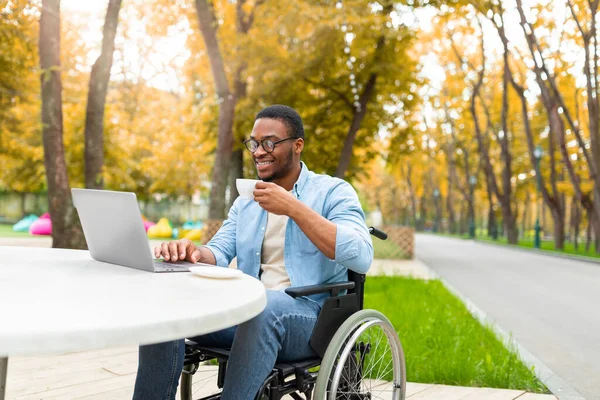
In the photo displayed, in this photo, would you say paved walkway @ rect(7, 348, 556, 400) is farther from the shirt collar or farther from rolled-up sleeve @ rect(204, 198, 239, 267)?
the shirt collar

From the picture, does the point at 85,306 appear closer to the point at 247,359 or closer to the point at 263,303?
the point at 263,303

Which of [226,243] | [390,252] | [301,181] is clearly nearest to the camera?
[301,181]

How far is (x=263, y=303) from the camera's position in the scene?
64.7 inches

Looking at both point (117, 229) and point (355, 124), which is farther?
point (355, 124)

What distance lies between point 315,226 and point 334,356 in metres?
0.49

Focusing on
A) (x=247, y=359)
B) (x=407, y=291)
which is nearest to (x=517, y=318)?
(x=407, y=291)

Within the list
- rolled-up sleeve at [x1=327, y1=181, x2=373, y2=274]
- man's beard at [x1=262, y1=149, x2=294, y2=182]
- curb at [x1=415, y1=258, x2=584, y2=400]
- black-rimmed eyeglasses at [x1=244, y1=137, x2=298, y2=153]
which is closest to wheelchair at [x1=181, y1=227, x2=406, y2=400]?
rolled-up sleeve at [x1=327, y1=181, x2=373, y2=274]

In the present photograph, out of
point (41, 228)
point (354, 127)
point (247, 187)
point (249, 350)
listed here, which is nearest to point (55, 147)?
point (247, 187)

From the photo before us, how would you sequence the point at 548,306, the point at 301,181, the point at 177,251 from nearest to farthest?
the point at 177,251, the point at 301,181, the point at 548,306

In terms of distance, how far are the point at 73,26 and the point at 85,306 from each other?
→ 12.2 metres

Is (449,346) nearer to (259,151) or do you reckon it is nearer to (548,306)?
(259,151)

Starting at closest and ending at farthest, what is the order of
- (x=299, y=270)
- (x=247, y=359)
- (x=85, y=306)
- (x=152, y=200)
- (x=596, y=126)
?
(x=85, y=306)
(x=247, y=359)
(x=299, y=270)
(x=596, y=126)
(x=152, y=200)

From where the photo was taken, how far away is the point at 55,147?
29.1 feet

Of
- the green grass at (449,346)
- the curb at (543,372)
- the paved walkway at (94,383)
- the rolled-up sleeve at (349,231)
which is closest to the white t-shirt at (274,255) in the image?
the rolled-up sleeve at (349,231)
